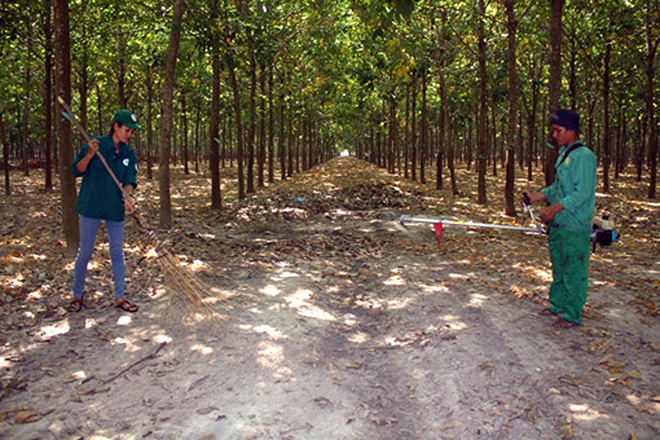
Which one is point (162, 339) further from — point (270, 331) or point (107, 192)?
point (107, 192)

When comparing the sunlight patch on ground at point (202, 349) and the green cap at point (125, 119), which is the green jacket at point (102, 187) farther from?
the sunlight patch on ground at point (202, 349)

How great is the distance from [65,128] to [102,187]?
2.55 metres

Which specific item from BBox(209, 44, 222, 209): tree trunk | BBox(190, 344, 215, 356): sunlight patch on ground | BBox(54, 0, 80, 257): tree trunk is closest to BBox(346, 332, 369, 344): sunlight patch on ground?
BBox(190, 344, 215, 356): sunlight patch on ground

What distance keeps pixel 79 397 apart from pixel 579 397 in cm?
410

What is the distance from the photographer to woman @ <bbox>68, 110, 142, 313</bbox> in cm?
548

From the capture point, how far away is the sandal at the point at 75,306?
578 centimetres

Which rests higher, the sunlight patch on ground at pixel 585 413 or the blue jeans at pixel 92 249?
the blue jeans at pixel 92 249

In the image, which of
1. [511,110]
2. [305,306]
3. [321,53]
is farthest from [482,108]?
[305,306]

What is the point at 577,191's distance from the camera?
16.7ft

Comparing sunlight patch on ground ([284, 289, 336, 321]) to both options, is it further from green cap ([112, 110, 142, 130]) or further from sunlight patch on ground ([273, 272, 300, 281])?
green cap ([112, 110, 142, 130])

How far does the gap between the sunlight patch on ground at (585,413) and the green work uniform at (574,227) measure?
5.80 feet

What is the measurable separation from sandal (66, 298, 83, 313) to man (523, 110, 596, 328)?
5386mm

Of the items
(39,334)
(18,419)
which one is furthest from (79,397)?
(39,334)

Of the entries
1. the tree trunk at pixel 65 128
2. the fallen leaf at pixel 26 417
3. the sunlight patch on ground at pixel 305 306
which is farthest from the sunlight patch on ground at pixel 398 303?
the tree trunk at pixel 65 128
